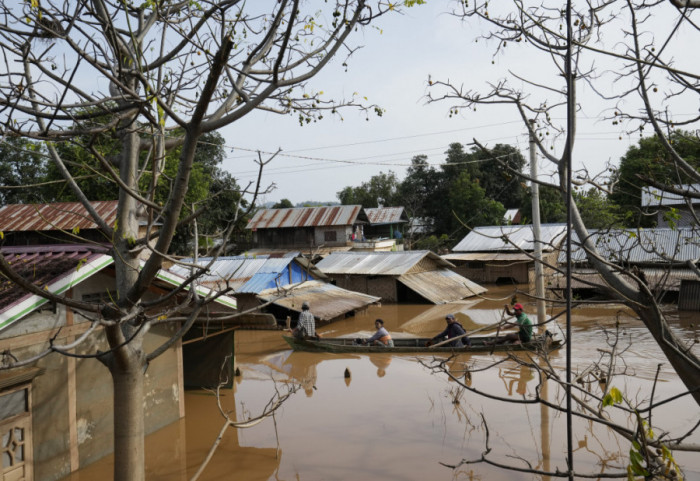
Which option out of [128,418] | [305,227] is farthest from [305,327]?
[305,227]

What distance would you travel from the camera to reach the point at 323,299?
19.8 metres

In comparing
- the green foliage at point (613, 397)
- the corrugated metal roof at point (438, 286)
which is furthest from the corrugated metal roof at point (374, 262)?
the green foliage at point (613, 397)

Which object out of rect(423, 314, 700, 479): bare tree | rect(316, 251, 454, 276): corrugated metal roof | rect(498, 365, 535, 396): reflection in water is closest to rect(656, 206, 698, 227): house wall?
rect(423, 314, 700, 479): bare tree

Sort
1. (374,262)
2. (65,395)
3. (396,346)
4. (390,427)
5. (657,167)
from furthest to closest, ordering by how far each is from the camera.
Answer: (374,262) → (396,346) → (390,427) → (657,167) → (65,395)

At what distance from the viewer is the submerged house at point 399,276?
2373 centimetres

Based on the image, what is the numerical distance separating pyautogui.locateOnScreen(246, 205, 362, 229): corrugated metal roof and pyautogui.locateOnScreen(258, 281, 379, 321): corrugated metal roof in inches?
547

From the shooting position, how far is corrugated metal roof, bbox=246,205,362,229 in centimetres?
3578

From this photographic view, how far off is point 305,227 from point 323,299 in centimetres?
1694

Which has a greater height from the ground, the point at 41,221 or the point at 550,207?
the point at 550,207

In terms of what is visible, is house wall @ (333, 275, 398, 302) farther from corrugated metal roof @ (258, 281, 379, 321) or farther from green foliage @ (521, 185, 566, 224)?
green foliage @ (521, 185, 566, 224)

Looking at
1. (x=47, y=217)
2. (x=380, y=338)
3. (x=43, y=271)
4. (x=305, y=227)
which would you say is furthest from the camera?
(x=305, y=227)

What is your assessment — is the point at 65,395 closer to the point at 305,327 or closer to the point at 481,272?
the point at 305,327

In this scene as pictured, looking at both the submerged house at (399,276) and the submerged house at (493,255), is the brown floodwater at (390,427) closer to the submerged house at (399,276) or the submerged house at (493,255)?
the submerged house at (399,276)

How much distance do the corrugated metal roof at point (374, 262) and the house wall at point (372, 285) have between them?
418mm
